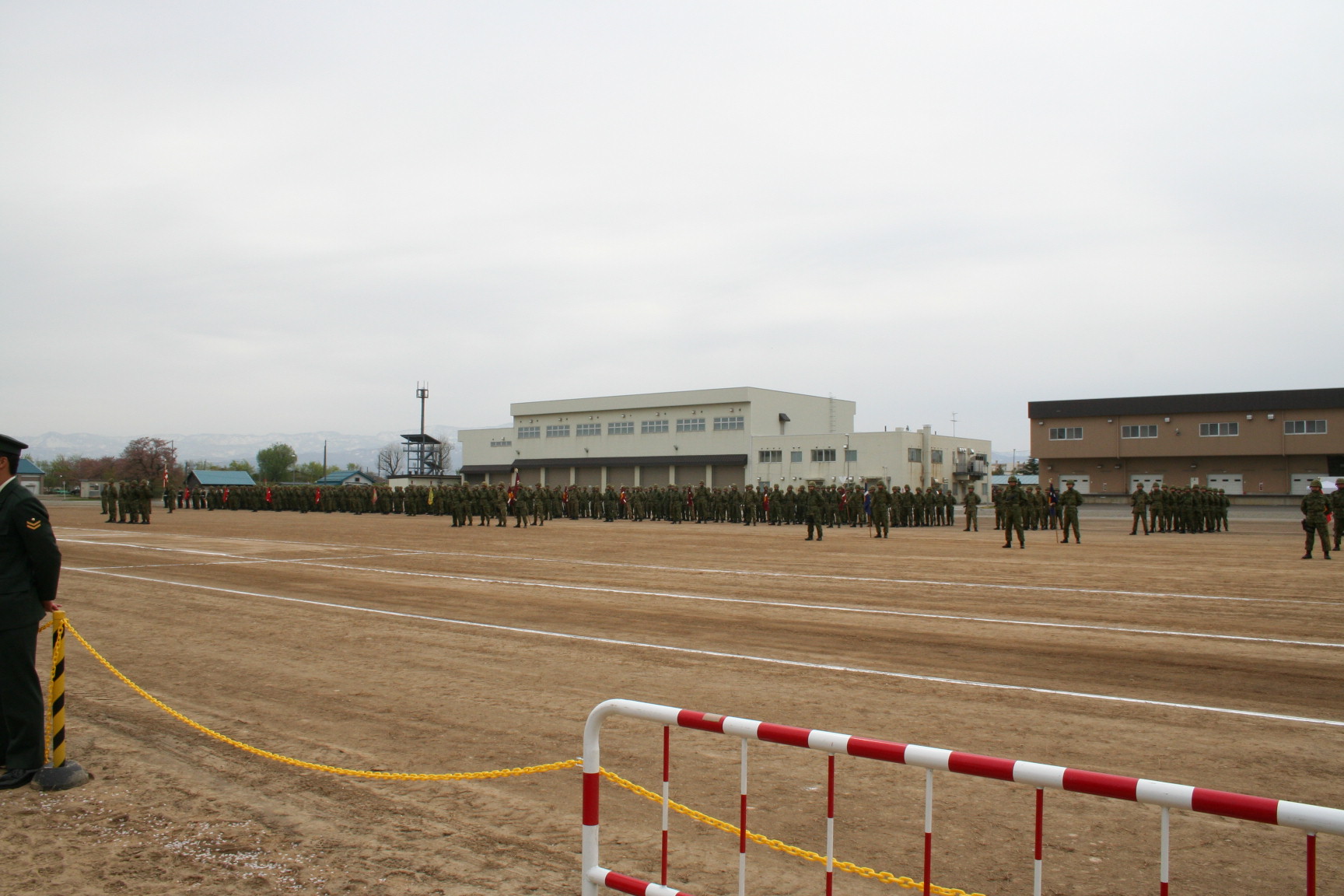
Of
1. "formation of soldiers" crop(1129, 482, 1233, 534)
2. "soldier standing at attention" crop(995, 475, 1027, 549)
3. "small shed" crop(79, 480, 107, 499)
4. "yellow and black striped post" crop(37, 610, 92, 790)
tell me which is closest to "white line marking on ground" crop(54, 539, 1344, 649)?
"yellow and black striped post" crop(37, 610, 92, 790)

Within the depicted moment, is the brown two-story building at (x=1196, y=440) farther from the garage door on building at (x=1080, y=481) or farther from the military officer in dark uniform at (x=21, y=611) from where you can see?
the military officer in dark uniform at (x=21, y=611)

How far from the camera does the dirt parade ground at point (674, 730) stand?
4.43 m

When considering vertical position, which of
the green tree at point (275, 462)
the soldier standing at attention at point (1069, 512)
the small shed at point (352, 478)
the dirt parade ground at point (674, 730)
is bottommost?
the dirt parade ground at point (674, 730)

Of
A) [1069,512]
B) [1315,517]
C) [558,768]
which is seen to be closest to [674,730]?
[558,768]

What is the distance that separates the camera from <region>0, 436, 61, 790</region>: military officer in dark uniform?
539 cm

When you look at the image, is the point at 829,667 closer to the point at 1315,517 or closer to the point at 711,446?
the point at 1315,517

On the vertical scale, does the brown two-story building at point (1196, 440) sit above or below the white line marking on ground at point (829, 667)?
above

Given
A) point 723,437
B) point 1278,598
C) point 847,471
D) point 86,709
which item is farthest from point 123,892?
point 723,437

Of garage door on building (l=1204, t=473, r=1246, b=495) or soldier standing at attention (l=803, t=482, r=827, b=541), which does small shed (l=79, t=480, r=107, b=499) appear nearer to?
soldier standing at attention (l=803, t=482, r=827, b=541)

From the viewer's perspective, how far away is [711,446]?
6988 cm

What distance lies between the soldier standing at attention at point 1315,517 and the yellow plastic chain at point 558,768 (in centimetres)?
2089

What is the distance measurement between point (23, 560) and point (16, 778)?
135 cm

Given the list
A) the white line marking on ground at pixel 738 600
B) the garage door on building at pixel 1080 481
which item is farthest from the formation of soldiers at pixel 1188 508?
the garage door on building at pixel 1080 481

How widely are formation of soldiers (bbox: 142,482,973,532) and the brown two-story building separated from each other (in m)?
25.7
